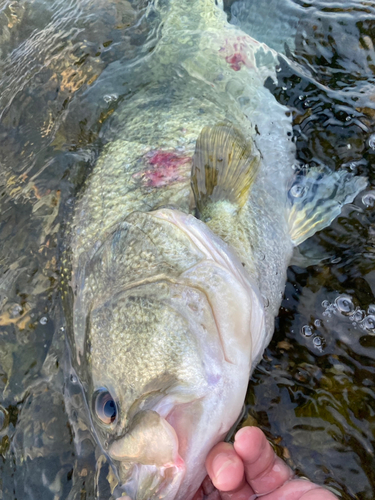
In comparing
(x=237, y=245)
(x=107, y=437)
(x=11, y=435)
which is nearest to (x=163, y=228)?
(x=237, y=245)

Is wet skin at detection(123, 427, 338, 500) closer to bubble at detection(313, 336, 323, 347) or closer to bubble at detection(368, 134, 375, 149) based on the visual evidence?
bubble at detection(313, 336, 323, 347)

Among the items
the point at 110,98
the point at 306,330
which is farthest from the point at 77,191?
the point at 306,330

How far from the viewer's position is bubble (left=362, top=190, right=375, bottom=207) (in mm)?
2852

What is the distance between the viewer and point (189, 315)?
1825mm

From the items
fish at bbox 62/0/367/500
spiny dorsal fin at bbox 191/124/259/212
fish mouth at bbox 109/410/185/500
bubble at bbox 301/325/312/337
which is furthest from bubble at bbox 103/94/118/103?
fish mouth at bbox 109/410/185/500

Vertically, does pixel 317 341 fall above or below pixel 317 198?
below

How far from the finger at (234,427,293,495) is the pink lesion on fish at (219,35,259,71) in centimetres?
311

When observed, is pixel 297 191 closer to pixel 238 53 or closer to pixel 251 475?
pixel 238 53

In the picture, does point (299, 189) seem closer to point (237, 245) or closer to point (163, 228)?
point (237, 245)

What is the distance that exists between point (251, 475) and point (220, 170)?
168 cm

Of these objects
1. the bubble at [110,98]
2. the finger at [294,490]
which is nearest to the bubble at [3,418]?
the finger at [294,490]

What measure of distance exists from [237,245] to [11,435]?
1.93 m

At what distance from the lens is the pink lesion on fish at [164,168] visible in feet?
8.56

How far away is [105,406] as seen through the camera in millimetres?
1946
